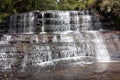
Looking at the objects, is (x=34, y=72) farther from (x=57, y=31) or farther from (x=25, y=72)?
(x=57, y=31)

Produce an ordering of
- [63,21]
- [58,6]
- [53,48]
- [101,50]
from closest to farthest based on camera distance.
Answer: [53,48]
[101,50]
[63,21]
[58,6]

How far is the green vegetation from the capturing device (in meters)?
18.9

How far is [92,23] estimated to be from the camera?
775 inches

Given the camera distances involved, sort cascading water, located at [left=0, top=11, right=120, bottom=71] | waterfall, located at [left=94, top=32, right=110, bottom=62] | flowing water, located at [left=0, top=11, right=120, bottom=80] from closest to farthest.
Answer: flowing water, located at [left=0, top=11, right=120, bottom=80]
cascading water, located at [left=0, top=11, right=120, bottom=71]
waterfall, located at [left=94, top=32, right=110, bottom=62]

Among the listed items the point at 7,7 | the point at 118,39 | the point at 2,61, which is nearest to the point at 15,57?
the point at 2,61

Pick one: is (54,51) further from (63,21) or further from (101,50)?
(63,21)

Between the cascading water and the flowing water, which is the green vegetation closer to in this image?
the cascading water

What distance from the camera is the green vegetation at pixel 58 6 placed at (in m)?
18.9

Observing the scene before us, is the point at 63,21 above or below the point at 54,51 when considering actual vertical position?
above

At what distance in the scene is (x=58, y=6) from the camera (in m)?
28.3

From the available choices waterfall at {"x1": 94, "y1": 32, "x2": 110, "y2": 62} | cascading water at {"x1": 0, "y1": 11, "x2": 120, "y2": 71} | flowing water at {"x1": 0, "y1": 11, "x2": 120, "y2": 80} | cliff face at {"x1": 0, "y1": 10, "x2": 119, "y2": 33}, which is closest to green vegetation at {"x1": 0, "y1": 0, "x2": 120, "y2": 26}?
cliff face at {"x1": 0, "y1": 10, "x2": 119, "y2": 33}

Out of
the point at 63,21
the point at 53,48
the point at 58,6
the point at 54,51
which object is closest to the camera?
the point at 54,51

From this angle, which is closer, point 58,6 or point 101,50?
point 101,50

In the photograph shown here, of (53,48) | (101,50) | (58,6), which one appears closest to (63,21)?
(101,50)
